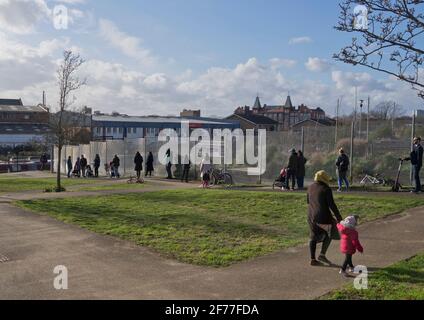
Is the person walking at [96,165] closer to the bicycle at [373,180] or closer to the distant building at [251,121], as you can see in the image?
the bicycle at [373,180]

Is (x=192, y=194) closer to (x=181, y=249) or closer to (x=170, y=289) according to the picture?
(x=181, y=249)

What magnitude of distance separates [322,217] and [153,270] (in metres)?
2.55

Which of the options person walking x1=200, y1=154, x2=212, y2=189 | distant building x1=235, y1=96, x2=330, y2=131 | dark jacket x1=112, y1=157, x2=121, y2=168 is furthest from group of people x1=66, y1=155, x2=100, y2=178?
distant building x1=235, y1=96, x2=330, y2=131

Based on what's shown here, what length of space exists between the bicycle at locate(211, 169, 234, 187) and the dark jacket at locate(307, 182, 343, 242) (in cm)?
1449

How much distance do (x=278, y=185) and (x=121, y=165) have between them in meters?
15.5

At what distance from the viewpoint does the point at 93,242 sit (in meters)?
9.82

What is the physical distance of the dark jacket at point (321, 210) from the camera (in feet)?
25.3

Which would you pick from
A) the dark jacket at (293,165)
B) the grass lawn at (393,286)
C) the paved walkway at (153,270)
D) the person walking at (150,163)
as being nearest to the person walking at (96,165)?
the person walking at (150,163)

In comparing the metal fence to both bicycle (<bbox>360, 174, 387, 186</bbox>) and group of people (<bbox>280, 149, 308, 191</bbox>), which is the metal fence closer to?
bicycle (<bbox>360, 174, 387, 186</bbox>)

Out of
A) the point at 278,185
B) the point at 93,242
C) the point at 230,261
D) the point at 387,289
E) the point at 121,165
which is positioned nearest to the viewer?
the point at 387,289

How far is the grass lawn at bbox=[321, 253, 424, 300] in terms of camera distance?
6.12 meters

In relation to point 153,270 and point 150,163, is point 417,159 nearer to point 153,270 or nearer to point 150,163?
point 153,270
